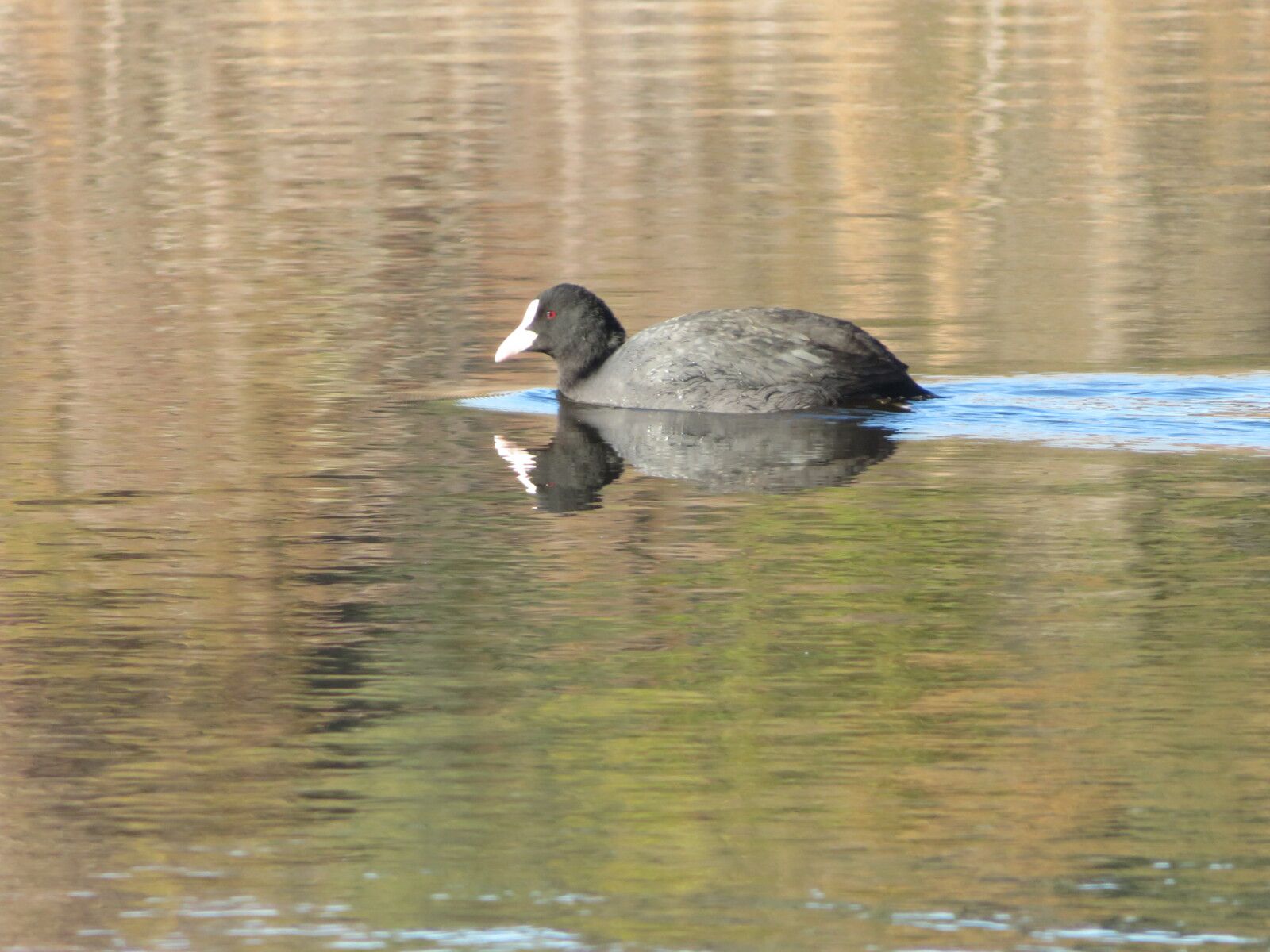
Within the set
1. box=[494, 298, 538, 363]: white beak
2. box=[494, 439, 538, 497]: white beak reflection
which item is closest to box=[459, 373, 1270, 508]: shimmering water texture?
box=[494, 439, 538, 497]: white beak reflection

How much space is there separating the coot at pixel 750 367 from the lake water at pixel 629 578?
0.22m

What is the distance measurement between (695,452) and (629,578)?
10.4ft

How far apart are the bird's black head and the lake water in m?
0.30

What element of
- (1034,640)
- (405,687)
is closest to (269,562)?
(405,687)

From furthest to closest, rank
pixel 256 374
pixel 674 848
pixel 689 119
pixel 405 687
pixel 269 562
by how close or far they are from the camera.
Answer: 1. pixel 689 119
2. pixel 256 374
3. pixel 269 562
4. pixel 405 687
5. pixel 674 848

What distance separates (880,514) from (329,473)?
2.83 m

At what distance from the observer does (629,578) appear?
1027cm

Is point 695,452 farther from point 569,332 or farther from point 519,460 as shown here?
point 569,332

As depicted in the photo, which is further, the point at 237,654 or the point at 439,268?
the point at 439,268

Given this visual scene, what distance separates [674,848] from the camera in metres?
6.99

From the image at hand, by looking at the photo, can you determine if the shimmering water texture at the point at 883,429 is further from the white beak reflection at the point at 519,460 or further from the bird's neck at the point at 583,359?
the bird's neck at the point at 583,359

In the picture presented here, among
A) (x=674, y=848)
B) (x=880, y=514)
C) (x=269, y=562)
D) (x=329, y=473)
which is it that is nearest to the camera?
(x=674, y=848)

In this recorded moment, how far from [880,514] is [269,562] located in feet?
8.81

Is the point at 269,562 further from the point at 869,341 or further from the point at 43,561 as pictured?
the point at 869,341
